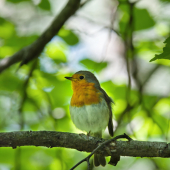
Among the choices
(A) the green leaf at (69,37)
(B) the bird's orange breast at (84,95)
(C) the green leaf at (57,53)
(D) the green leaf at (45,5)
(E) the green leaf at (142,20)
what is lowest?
(B) the bird's orange breast at (84,95)

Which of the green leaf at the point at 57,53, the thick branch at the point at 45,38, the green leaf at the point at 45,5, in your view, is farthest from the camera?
the green leaf at the point at 57,53

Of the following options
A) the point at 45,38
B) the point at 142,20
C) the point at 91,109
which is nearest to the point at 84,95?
the point at 91,109

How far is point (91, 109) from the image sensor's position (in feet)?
15.8

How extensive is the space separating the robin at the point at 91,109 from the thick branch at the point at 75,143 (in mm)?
1437

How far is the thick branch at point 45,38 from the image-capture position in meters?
4.45

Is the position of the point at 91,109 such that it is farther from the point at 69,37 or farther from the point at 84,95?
the point at 69,37

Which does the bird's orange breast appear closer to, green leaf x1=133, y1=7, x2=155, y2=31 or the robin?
the robin

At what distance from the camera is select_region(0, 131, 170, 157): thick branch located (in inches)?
124

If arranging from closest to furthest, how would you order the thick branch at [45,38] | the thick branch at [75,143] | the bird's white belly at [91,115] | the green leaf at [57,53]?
the thick branch at [75,143] < the thick branch at [45,38] < the bird's white belly at [91,115] < the green leaf at [57,53]

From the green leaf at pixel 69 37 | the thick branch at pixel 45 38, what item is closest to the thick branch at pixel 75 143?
the thick branch at pixel 45 38

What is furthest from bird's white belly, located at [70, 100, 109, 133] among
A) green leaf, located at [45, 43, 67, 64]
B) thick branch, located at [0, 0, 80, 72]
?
thick branch, located at [0, 0, 80, 72]

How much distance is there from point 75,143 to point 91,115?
1519 mm

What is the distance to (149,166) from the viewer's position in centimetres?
519

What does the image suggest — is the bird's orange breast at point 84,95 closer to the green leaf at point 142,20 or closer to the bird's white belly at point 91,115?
the bird's white belly at point 91,115
